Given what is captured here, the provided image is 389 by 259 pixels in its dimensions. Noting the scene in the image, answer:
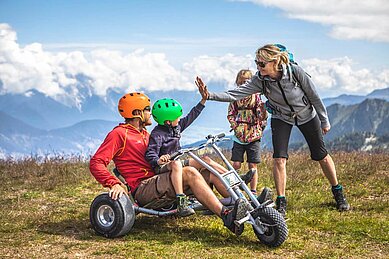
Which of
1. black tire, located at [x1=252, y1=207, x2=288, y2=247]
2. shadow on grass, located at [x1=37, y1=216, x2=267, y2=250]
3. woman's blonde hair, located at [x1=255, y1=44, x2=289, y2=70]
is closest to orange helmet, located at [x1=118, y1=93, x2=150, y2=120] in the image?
shadow on grass, located at [x1=37, y1=216, x2=267, y2=250]

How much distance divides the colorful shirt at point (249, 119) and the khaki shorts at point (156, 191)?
5.65ft

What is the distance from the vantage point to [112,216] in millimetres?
6957

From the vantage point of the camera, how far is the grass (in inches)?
244

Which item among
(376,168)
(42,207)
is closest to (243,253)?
(42,207)

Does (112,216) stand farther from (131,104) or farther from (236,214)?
(236,214)

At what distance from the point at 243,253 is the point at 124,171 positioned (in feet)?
7.33

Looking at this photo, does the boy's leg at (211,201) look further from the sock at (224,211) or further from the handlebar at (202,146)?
the handlebar at (202,146)

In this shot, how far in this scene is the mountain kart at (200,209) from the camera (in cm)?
623

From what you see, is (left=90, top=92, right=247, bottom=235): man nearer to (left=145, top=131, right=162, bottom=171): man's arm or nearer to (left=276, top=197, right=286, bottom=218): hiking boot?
(left=145, top=131, right=162, bottom=171): man's arm

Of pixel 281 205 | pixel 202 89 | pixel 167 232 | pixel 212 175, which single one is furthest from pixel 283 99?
pixel 167 232

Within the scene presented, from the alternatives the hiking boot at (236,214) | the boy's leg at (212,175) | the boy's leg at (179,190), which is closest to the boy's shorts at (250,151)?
the boy's leg at (212,175)

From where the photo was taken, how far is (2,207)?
9164 millimetres

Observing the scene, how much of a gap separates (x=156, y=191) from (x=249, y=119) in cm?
256

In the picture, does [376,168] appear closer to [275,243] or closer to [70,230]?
[275,243]
